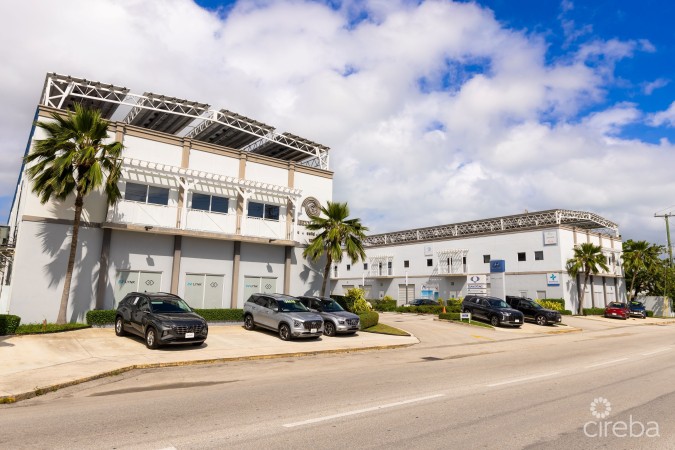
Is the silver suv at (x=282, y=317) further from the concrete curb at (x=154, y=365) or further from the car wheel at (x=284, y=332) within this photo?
the concrete curb at (x=154, y=365)

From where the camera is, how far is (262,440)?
225 inches

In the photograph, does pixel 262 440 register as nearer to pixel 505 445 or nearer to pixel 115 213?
pixel 505 445

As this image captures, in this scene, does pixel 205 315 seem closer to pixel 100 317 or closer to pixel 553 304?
pixel 100 317

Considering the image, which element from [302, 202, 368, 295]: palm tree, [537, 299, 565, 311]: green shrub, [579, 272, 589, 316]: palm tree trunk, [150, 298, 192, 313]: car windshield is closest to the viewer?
[150, 298, 192, 313]: car windshield

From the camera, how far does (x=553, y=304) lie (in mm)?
39469

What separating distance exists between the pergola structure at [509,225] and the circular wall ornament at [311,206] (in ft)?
84.8

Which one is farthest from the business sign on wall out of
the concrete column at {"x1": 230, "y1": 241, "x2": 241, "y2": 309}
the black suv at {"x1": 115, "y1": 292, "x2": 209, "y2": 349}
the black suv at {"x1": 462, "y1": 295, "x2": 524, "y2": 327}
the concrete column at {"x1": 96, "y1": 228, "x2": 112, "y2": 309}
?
the concrete column at {"x1": 96, "y1": 228, "x2": 112, "y2": 309}

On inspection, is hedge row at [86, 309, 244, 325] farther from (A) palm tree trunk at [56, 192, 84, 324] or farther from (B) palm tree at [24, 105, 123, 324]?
(B) palm tree at [24, 105, 123, 324]

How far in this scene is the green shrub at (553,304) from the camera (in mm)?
39156

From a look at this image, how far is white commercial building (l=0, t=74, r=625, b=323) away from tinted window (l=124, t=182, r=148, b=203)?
5 cm

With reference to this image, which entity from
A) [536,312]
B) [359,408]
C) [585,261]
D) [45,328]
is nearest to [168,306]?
[45,328]

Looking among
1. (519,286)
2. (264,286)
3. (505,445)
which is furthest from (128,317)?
(519,286)

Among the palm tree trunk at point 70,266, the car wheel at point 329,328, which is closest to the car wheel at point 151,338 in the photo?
the palm tree trunk at point 70,266

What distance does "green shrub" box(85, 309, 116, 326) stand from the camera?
731 inches
